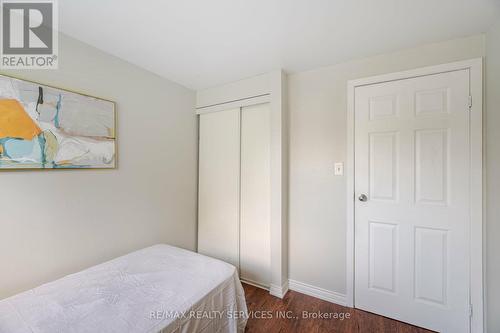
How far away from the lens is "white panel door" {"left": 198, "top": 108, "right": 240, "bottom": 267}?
2.45 m

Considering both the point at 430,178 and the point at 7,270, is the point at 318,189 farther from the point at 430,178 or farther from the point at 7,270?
the point at 7,270

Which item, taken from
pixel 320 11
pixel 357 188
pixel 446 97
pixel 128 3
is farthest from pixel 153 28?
pixel 446 97

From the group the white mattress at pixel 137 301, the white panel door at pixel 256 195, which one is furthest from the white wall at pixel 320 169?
the white mattress at pixel 137 301

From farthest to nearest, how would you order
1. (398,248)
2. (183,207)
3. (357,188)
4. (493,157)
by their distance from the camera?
(183,207) → (357,188) → (398,248) → (493,157)

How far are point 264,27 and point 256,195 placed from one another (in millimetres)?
1536

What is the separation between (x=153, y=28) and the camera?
1.52 metres

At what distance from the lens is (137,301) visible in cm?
118

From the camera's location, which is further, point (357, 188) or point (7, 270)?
point (357, 188)

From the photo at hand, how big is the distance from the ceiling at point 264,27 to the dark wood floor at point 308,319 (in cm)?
224

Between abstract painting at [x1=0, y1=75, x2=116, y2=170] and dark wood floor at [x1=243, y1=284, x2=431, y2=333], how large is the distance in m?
1.83

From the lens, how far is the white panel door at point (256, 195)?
2246mm

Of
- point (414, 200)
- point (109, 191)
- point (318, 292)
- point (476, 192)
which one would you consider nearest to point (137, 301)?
point (109, 191)

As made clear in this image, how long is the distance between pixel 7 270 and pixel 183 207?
1425mm

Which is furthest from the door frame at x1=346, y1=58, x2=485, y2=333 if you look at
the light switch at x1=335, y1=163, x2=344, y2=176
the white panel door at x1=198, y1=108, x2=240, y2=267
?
the white panel door at x1=198, y1=108, x2=240, y2=267
